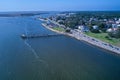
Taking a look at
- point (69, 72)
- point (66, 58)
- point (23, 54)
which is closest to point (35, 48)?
point (23, 54)

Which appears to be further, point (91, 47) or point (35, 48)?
point (91, 47)

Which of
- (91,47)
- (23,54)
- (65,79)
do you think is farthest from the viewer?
(91,47)

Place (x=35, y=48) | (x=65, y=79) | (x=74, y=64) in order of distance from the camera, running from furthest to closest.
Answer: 1. (x=35, y=48)
2. (x=74, y=64)
3. (x=65, y=79)

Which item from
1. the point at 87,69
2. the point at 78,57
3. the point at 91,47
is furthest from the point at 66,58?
the point at 91,47

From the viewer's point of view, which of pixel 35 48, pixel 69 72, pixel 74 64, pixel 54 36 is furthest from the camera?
pixel 54 36

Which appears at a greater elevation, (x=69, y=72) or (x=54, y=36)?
(x=69, y=72)

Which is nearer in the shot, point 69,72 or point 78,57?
point 69,72

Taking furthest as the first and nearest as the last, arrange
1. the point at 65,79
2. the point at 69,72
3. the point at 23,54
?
1. the point at 23,54
2. the point at 69,72
3. the point at 65,79

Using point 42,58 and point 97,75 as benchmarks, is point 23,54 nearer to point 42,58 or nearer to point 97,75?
point 42,58

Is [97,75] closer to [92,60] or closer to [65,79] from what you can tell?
[65,79]
